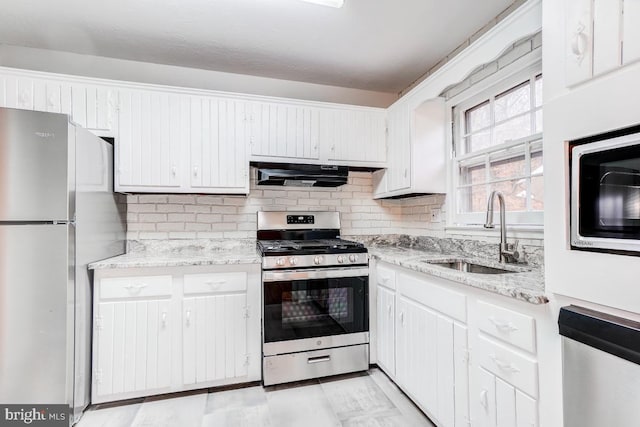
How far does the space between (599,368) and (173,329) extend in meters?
2.24

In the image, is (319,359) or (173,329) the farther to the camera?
(319,359)

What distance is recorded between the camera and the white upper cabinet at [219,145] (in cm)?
250

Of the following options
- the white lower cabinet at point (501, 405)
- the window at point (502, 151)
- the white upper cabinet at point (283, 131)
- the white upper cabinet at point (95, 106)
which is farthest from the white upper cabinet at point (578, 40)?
the white upper cabinet at point (95, 106)

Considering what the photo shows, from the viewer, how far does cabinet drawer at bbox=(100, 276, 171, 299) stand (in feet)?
6.77

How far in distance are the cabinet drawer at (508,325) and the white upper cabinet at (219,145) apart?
192 cm

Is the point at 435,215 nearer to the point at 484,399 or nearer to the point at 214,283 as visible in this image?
the point at 484,399

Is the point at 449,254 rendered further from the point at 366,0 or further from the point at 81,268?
the point at 81,268

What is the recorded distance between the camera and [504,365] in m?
1.33

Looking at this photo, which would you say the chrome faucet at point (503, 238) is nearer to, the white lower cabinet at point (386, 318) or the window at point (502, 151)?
the window at point (502, 151)

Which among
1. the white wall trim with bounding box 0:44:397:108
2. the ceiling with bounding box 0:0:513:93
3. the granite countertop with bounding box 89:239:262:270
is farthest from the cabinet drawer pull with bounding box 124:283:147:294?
the ceiling with bounding box 0:0:513:93

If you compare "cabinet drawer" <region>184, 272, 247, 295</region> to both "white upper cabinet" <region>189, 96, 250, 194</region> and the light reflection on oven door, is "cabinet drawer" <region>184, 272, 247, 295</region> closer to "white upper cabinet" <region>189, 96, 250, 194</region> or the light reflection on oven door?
the light reflection on oven door

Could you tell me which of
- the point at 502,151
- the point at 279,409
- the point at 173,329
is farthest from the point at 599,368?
the point at 173,329

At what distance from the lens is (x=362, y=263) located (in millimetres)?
2498

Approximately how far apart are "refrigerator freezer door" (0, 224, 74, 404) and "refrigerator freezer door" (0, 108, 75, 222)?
0.10 metres
